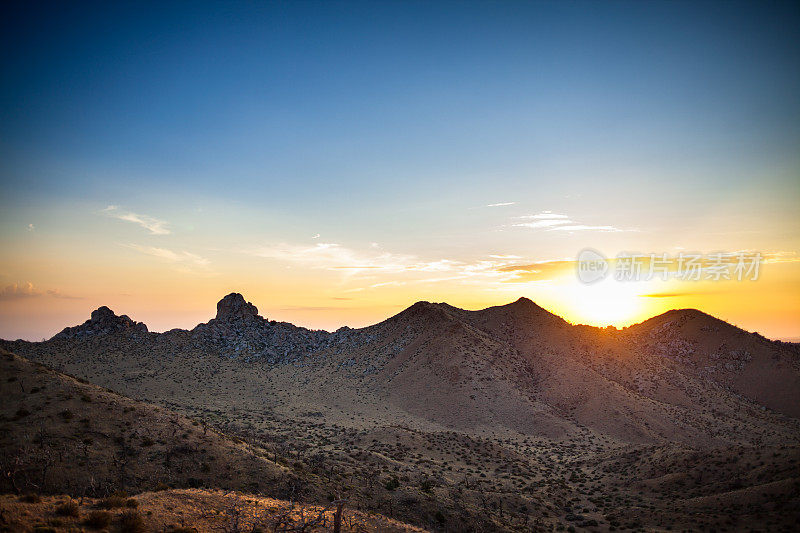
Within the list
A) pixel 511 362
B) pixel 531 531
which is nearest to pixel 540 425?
pixel 511 362

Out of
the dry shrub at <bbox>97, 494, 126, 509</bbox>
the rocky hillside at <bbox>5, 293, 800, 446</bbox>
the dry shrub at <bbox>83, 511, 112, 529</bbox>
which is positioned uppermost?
the dry shrub at <bbox>83, 511, 112, 529</bbox>

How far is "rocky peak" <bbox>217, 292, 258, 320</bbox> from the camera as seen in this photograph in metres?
117

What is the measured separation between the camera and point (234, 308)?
11794 centimetres

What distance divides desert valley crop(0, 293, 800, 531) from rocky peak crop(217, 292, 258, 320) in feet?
2.32

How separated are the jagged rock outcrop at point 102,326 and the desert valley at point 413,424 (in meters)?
0.60

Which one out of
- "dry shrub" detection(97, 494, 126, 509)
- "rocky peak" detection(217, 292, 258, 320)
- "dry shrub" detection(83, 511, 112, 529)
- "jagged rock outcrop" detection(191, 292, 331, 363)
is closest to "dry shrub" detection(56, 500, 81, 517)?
"dry shrub" detection(83, 511, 112, 529)

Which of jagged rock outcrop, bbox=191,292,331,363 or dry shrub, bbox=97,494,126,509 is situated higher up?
dry shrub, bbox=97,494,126,509

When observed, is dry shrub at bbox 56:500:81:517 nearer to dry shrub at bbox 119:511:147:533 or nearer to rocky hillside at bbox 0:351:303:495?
dry shrub at bbox 119:511:147:533

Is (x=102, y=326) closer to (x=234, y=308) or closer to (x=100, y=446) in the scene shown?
(x=234, y=308)

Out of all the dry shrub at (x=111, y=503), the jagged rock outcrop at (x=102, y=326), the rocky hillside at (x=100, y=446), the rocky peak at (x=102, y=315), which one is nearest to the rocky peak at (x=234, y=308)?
the jagged rock outcrop at (x=102, y=326)

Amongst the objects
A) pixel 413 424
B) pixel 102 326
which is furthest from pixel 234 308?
pixel 413 424

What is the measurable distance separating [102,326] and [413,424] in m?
96.2

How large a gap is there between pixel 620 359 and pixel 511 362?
26.5m

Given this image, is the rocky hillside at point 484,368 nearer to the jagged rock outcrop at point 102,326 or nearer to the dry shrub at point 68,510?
the jagged rock outcrop at point 102,326
